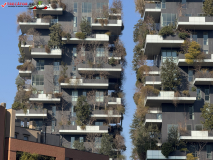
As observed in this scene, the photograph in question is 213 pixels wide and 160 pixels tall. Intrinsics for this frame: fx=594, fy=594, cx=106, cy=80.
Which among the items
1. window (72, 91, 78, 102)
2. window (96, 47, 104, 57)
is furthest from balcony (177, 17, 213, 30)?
window (72, 91, 78, 102)

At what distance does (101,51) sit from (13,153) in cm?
4231

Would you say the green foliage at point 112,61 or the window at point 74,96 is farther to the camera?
the window at point 74,96

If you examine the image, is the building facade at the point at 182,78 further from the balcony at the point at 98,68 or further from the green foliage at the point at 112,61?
the green foliage at the point at 112,61

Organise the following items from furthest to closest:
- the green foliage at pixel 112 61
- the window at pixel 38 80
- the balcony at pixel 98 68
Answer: the window at pixel 38 80, the green foliage at pixel 112 61, the balcony at pixel 98 68

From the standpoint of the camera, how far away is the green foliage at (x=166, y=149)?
259 feet

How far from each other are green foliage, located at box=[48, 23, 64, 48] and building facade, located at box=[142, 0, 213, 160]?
61.2 ft

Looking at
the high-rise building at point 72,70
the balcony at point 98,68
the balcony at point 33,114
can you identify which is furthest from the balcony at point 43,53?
the balcony at point 33,114

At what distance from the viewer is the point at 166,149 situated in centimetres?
7912

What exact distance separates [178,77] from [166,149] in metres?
10.8

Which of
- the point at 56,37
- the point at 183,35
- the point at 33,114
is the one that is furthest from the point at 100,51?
the point at 183,35

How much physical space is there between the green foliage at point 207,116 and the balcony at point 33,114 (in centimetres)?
2858

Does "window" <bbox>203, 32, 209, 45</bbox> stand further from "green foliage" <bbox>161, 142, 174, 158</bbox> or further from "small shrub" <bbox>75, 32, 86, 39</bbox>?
"small shrub" <bbox>75, 32, 86, 39</bbox>

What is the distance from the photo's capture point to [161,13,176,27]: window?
8744 centimetres

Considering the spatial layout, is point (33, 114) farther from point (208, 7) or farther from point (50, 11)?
point (208, 7)
